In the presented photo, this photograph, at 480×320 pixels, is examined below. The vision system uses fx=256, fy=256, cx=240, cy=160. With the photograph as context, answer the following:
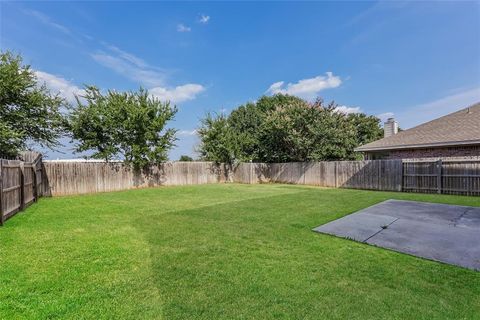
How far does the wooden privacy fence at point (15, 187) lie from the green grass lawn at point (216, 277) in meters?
0.98

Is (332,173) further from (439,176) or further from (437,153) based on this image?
(439,176)

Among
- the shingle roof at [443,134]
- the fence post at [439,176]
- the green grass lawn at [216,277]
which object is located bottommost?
the green grass lawn at [216,277]

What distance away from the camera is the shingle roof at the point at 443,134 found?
1120 cm

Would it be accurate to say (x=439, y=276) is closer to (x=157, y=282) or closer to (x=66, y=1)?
(x=157, y=282)

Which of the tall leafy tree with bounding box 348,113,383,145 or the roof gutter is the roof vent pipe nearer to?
the roof gutter

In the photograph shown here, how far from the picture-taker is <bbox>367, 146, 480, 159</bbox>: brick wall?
1107 centimetres

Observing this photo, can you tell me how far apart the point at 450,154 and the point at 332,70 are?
906 cm

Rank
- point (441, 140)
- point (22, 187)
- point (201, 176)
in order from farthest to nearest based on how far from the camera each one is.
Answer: point (201, 176) → point (441, 140) → point (22, 187)

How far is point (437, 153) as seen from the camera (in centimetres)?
1208

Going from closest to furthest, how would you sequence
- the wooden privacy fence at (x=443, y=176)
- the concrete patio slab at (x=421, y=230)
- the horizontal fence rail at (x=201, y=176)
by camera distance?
the concrete patio slab at (x=421, y=230), the horizontal fence rail at (x=201, y=176), the wooden privacy fence at (x=443, y=176)

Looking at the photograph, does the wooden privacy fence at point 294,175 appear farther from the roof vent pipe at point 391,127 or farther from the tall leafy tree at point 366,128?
the tall leafy tree at point 366,128

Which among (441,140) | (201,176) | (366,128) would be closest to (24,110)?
(201,176)

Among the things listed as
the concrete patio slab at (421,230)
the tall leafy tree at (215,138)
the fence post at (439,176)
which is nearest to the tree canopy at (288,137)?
the tall leafy tree at (215,138)

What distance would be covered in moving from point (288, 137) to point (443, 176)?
9.01 metres
